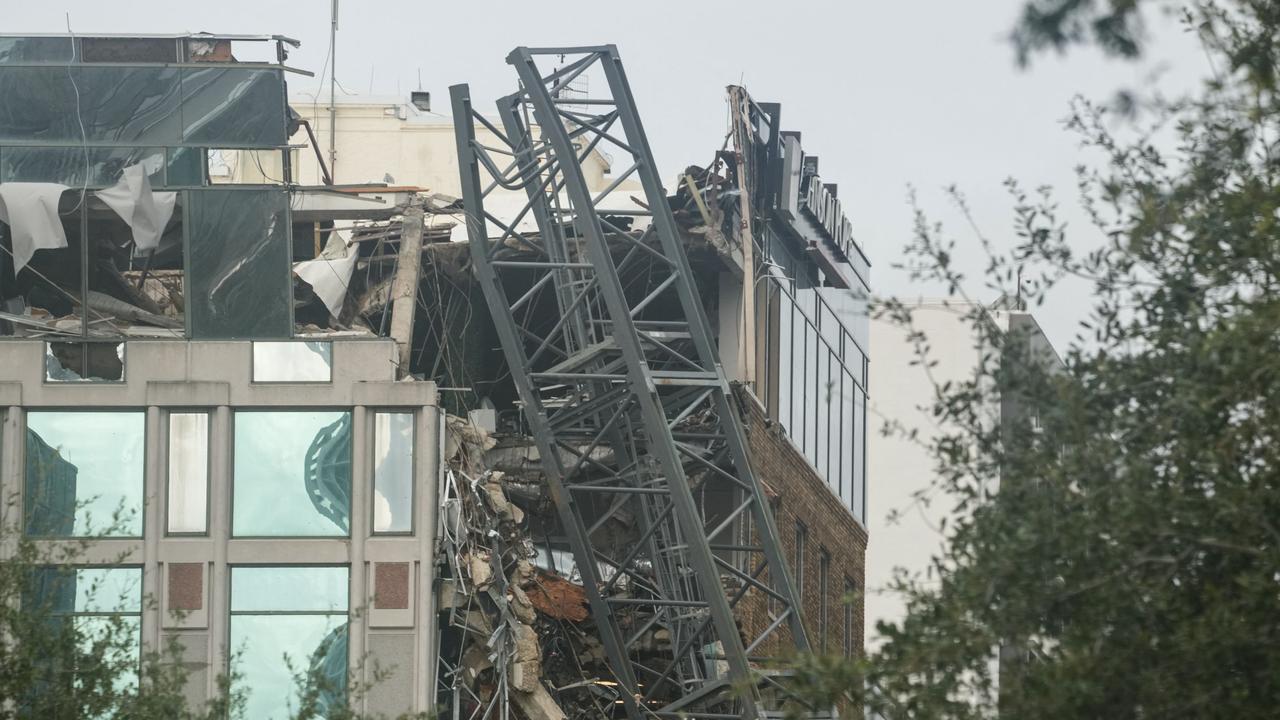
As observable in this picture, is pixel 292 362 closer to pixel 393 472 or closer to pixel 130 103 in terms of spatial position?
pixel 393 472

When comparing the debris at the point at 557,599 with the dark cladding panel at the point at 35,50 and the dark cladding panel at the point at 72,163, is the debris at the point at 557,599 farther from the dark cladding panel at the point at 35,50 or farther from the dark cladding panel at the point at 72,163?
the dark cladding panel at the point at 35,50

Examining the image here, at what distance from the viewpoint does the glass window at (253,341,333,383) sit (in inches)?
1259

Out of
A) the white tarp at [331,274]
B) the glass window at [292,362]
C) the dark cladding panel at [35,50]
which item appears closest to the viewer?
the glass window at [292,362]

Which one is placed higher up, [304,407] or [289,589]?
[304,407]

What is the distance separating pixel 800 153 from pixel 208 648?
46.0 ft

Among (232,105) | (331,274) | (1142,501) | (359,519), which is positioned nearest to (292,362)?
(359,519)

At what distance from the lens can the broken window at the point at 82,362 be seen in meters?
31.9

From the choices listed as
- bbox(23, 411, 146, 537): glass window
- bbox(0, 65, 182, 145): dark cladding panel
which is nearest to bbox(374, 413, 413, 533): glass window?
bbox(23, 411, 146, 537): glass window

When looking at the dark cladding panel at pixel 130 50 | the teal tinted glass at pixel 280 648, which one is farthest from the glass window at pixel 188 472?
the dark cladding panel at pixel 130 50

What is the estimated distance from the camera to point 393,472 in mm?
31906

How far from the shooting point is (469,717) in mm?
32594

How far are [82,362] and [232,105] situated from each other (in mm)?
3938

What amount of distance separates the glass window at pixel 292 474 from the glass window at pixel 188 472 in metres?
0.41

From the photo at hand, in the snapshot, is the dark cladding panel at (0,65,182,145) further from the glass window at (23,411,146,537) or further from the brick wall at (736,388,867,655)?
the brick wall at (736,388,867,655)
